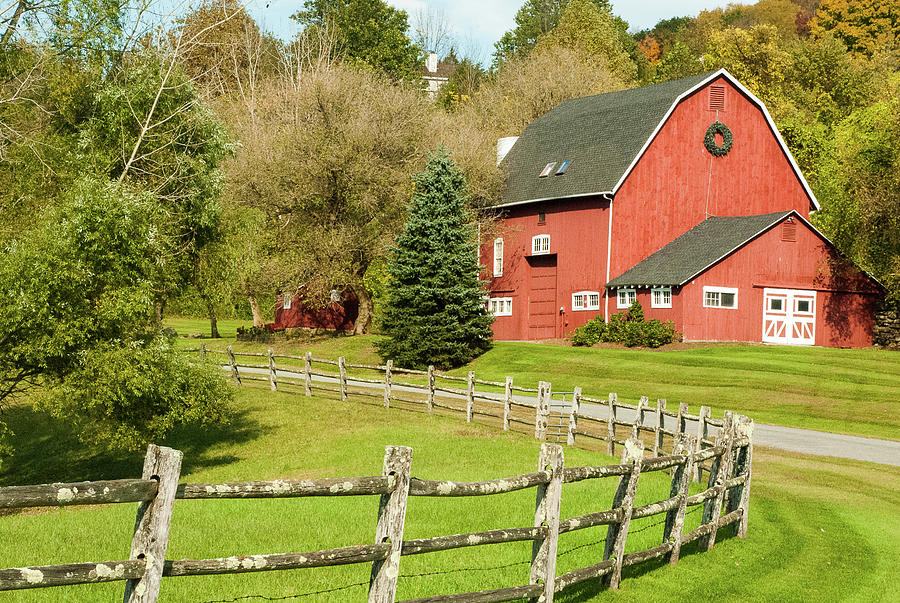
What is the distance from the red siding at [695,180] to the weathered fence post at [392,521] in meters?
36.5

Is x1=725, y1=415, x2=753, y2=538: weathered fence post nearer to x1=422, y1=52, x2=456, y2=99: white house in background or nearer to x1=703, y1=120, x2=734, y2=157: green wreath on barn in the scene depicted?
x1=703, y1=120, x2=734, y2=157: green wreath on barn

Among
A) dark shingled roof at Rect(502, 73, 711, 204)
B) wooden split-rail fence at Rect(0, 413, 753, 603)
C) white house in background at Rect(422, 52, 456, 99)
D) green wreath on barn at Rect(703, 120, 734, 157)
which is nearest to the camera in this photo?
wooden split-rail fence at Rect(0, 413, 753, 603)

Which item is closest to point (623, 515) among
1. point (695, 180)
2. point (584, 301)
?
point (584, 301)

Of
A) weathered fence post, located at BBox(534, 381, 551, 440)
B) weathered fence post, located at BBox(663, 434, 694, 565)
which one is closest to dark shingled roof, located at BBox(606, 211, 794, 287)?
weathered fence post, located at BBox(534, 381, 551, 440)

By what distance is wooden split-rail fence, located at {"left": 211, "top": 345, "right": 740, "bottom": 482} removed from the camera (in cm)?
Result: 1855

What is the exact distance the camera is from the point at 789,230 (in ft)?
131

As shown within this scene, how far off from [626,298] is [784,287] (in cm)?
668

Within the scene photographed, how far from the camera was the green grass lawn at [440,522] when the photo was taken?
31.1ft

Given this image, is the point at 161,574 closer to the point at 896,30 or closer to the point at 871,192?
the point at 871,192

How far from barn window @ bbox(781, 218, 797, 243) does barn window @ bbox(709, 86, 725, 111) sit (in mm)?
7426

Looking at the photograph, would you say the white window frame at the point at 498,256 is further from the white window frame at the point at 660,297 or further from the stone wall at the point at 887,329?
the stone wall at the point at 887,329

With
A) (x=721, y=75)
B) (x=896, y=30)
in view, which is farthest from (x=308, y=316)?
(x=896, y=30)

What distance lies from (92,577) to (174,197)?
2043cm

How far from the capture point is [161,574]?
18.1 feet
